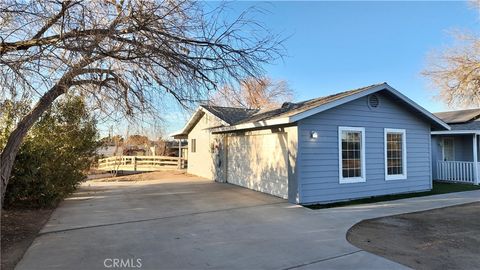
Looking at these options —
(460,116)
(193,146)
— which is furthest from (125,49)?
(460,116)

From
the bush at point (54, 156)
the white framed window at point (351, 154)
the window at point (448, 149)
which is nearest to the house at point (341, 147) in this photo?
the white framed window at point (351, 154)

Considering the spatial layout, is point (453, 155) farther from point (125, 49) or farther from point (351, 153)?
point (125, 49)

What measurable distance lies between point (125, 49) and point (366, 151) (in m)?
7.98

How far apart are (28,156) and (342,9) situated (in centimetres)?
1007

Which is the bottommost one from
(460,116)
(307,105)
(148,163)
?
(148,163)

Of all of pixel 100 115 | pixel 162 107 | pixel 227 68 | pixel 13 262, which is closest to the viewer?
pixel 13 262

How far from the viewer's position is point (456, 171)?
48.6 feet

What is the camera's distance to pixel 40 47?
4.83 meters

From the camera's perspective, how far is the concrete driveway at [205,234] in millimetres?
4754

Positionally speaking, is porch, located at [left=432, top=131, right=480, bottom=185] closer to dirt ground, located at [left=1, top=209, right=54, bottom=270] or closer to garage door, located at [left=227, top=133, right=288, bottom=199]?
garage door, located at [left=227, top=133, right=288, bottom=199]

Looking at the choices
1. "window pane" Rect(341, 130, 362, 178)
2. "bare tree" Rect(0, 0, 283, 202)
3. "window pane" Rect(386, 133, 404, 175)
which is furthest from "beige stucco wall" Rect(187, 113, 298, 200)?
"bare tree" Rect(0, 0, 283, 202)

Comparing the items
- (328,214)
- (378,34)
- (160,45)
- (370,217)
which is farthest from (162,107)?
(378,34)

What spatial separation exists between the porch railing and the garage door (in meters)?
9.25

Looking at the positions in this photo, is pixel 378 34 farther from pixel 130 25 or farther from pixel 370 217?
pixel 130 25
